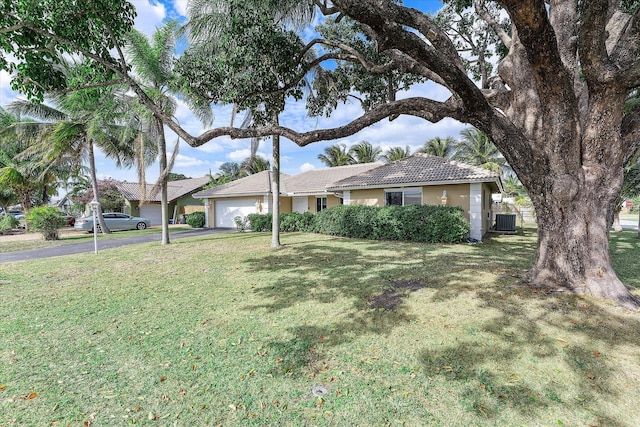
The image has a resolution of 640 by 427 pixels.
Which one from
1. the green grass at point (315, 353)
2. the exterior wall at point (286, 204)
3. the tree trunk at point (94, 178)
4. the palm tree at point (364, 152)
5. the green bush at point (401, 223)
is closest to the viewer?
the green grass at point (315, 353)

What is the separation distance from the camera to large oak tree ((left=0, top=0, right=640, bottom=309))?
14.0 ft

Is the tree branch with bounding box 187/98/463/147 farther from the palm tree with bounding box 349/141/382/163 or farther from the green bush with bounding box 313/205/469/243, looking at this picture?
the palm tree with bounding box 349/141/382/163

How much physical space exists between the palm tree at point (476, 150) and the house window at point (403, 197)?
18.2 m

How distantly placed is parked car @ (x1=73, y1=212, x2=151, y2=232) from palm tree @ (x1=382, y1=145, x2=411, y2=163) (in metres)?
24.8

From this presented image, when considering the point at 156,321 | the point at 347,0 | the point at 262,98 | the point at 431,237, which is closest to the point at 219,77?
the point at 262,98

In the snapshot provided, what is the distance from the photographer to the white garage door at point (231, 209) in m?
21.6

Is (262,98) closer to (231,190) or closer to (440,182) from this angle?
(440,182)

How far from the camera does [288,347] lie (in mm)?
3729

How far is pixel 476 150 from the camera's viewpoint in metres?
30.1

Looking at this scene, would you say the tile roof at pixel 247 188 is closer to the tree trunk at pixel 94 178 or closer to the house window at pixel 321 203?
the house window at pixel 321 203

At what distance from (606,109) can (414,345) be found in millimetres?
5221

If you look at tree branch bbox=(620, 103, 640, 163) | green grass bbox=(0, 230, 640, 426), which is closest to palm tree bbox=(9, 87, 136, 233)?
green grass bbox=(0, 230, 640, 426)

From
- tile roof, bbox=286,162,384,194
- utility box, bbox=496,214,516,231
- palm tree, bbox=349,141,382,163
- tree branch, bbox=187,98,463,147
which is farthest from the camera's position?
palm tree, bbox=349,141,382,163

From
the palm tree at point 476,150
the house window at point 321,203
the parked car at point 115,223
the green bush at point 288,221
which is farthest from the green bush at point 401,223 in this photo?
the palm tree at point 476,150
